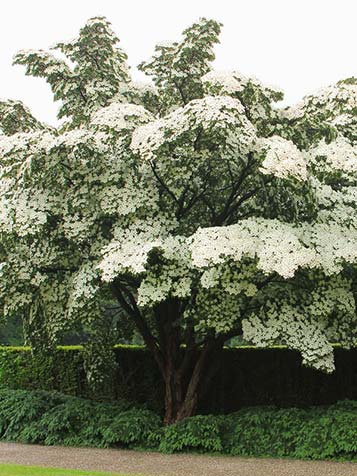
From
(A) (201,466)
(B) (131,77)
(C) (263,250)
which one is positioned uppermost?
(B) (131,77)

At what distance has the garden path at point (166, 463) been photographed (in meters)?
8.57

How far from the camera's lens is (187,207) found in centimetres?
1073

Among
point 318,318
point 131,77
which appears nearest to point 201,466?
point 318,318

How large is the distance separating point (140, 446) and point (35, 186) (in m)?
4.22

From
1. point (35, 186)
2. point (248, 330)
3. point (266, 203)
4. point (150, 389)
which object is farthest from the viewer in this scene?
point (150, 389)

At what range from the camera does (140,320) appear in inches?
464

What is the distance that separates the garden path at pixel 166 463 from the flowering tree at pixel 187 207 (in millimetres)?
1424

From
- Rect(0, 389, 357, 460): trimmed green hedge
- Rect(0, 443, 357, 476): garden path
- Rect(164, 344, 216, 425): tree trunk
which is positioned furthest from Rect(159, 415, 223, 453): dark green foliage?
Rect(164, 344, 216, 425): tree trunk

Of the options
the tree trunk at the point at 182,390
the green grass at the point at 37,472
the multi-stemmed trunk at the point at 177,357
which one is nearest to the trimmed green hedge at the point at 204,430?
the tree trunk at the point at 182,390

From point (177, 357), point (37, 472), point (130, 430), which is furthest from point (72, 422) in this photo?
point (37, 472)

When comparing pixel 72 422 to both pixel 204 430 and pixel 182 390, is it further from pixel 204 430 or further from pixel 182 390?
pixel 204 430

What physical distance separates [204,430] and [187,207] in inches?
134

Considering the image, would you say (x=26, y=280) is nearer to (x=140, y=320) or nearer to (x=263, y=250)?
(x=140, y=320)

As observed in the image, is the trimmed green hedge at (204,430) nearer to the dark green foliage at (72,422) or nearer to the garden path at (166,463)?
the dark green foliage at (72,422)
